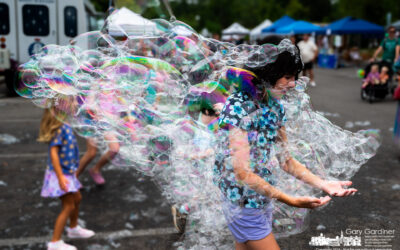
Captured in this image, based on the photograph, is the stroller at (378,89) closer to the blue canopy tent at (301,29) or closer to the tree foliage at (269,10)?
the blue canopy tent at (301,29)

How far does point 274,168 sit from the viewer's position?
2207 mm

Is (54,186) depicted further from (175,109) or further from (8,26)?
(8,26)

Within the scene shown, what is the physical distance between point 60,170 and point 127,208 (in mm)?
1154

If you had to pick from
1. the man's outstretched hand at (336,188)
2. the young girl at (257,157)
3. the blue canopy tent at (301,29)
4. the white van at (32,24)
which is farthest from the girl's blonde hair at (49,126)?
the blue canopy tent at (301,29)

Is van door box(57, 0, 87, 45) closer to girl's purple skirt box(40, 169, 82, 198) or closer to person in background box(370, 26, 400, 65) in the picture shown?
girl's purple skirt box(40, 169, 82, 198)

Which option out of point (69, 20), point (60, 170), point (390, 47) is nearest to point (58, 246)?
point (60, 170)

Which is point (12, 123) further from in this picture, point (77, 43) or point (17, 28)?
point (77, 43)

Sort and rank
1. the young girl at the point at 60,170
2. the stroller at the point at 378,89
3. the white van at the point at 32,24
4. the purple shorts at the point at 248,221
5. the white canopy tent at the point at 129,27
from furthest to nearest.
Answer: the white van at the point at 32,24 → the stroller at the point at 378,89 → the young girl at the point at 60,170 → the white canopy tent at the point at 129,27 → the purple shorts at the point at 248,221

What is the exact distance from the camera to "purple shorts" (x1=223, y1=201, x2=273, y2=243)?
79.5 inches

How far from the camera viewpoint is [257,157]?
1.99 m

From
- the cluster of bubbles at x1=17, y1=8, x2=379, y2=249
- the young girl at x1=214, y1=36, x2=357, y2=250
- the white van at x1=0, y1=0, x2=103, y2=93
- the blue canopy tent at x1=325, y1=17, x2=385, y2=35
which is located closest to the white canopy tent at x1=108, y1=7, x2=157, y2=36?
the cluster of bubbles at x1=17, y1=8, x2=379, y2=249

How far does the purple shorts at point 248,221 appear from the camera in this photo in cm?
202

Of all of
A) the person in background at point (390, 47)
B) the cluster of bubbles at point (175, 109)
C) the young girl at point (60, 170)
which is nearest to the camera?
the cluster of bubbles at point (175, 109)

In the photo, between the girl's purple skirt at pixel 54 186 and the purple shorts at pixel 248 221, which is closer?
the purple shorts at pixel 248 221
